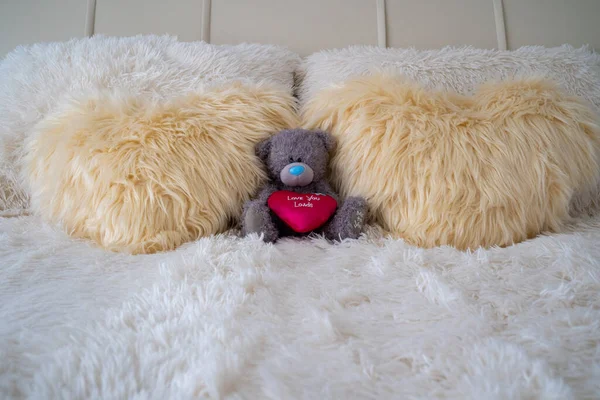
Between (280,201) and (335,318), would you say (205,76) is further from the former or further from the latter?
(335,318)

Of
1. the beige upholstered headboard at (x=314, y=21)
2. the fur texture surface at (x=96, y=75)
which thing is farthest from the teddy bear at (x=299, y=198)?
the beige upholstered headboard at (x=314, y=21)

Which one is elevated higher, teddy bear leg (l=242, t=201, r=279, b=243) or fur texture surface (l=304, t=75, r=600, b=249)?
fur texture surface (l=304, t=75, r=600, b=249)

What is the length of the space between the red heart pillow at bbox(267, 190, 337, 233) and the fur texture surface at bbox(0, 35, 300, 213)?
0.39 m

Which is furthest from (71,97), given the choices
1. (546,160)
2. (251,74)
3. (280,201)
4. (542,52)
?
(542,52)

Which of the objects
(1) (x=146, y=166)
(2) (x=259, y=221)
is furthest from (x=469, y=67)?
(1) (x=146, y=166)

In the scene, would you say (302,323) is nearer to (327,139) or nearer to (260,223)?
(260,223)

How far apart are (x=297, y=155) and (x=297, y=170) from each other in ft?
0.14

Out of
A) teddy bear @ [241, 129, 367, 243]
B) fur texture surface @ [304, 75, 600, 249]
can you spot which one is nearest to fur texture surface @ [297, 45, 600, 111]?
fur texture surface @ [304, 75, 600, 249]

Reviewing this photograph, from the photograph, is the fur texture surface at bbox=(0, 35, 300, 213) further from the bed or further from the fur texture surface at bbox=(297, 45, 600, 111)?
the fur texture surface at bbox=(297, 45, 600, 111)

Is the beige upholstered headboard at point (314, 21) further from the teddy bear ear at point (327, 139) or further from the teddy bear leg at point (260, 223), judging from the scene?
the teddy bear leg at point (260, 223)

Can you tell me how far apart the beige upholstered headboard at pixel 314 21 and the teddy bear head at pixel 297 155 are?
2.25 feet

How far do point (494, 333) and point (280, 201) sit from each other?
0.49 m

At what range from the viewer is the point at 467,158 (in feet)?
2.34

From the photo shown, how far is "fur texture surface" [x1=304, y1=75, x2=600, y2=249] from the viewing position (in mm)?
696
